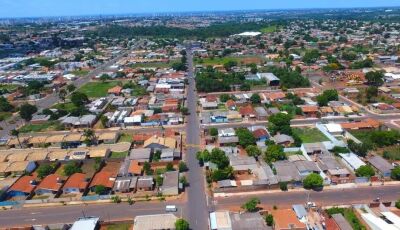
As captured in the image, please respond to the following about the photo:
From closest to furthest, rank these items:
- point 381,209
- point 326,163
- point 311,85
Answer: point 381,209, point 326,163, point 311,85

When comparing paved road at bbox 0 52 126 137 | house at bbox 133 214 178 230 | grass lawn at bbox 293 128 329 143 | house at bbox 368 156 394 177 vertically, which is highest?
house at bbox 133 214 178 230

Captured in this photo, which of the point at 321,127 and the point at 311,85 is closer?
the point at 321,127

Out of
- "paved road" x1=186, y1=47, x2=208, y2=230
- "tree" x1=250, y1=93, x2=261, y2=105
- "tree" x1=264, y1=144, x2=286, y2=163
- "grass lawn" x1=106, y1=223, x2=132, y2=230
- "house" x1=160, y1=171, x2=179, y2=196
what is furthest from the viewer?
"tree" x1=250, y1=93, x2=261, y2=105

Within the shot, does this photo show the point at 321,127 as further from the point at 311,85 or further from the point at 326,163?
the point at 311,85

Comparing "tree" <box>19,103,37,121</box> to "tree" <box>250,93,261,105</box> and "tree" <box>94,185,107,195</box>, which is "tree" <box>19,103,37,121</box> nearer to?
"tree" <box>94,185,107,195</box>

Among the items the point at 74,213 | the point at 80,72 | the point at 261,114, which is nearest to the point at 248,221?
the point at 74,213

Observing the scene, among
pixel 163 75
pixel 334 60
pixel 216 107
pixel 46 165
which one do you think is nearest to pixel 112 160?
pixel 46 165

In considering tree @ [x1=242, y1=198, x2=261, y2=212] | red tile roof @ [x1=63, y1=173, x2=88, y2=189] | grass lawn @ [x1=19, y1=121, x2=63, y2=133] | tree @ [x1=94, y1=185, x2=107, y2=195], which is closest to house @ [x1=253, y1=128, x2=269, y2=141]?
tree @ [x1=242, y1=198, x2=261, y2=212]
